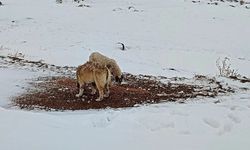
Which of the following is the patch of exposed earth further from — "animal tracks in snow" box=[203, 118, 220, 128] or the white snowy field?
"animal tracks in snow" box=[203, 118, 220, 128]

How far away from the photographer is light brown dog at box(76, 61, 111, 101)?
7996mm

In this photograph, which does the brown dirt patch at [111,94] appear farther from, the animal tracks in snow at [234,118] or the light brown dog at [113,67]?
the animal tracks in snow at [234,118]

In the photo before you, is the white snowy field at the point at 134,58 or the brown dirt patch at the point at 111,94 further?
the brown dirt patch at the point at 111,94

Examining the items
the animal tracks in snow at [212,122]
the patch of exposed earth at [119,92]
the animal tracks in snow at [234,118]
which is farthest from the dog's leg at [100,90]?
the animal tracks in snow at [234,118]

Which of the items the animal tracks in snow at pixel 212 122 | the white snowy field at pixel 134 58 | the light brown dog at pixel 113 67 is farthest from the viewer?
the light brown dog at pixel 113 67

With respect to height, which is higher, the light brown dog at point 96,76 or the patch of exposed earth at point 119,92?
the light brown dog at point 96,76

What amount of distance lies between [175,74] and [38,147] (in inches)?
311

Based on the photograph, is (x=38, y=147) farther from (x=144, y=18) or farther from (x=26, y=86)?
(x=144, y=18)

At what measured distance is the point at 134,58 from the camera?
16.5 metres

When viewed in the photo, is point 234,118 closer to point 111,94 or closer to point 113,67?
point 111,94

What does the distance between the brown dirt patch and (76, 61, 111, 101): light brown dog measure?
0.18 meters

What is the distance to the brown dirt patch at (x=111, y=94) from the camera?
7.93 meters

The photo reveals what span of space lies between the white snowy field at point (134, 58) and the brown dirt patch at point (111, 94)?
354 mm

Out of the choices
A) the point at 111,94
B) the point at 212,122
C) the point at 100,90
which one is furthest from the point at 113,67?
the point at 212,122
